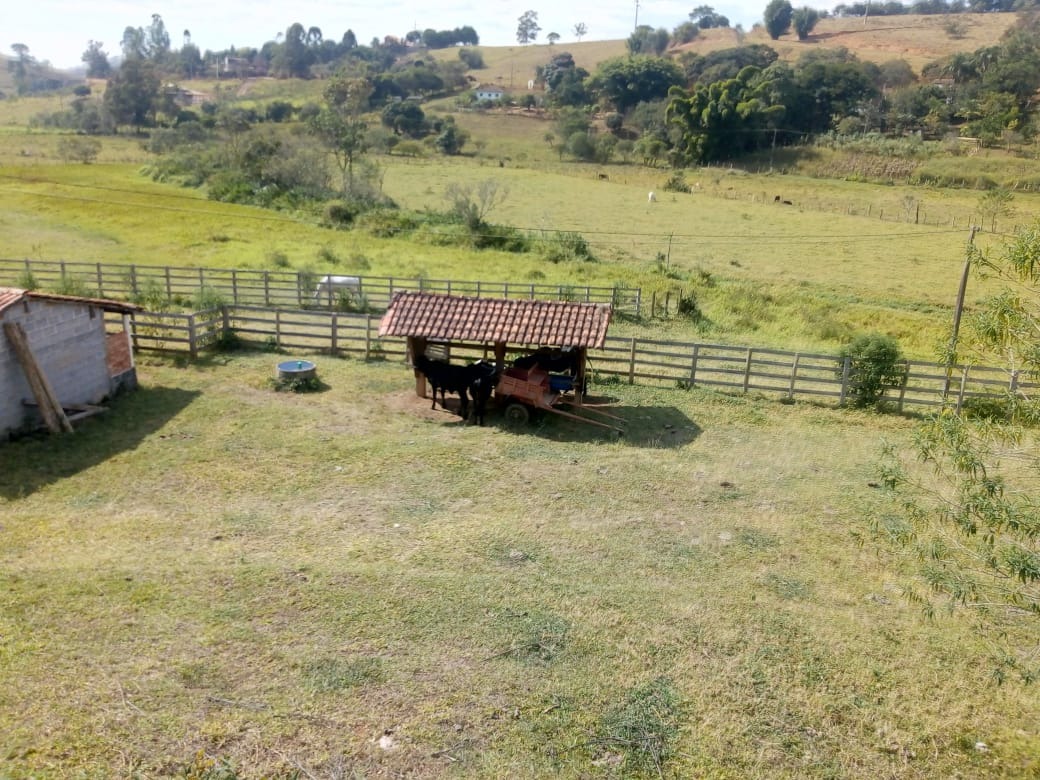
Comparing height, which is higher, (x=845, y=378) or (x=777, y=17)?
(x=777, y=17)

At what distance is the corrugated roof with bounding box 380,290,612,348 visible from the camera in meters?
14.3

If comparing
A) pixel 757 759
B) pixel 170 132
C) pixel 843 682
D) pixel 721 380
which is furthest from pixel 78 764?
pixel 170 132

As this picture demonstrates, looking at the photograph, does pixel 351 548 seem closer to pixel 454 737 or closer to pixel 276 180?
pixel 454 737

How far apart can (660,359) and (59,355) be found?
12.8m

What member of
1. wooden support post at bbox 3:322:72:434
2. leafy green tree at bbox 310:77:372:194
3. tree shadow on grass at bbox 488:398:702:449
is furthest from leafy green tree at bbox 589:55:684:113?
wooden support post at bbox 3:322:72:434

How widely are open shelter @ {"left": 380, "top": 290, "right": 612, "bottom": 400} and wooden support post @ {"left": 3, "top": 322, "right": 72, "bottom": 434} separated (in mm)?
5505

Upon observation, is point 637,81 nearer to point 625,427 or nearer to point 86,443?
point 625,427

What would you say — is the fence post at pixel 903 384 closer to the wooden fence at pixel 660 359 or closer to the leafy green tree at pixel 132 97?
the wooden fence at pixel 660 359

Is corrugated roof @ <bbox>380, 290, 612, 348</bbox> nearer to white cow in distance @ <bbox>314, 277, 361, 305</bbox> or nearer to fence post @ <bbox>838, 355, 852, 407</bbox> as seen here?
fence post @ <bbox>838, 355, 852, 407</bbox>

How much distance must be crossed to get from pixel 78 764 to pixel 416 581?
365 centimetres

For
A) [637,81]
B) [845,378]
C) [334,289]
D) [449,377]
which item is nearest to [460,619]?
[449,377]

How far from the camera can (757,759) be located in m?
6.50

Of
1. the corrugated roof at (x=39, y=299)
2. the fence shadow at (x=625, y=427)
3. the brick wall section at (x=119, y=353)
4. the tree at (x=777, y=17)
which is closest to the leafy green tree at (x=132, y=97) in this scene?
the brick wall section at (x=119, y=353)

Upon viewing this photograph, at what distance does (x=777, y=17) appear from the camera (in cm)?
16875
